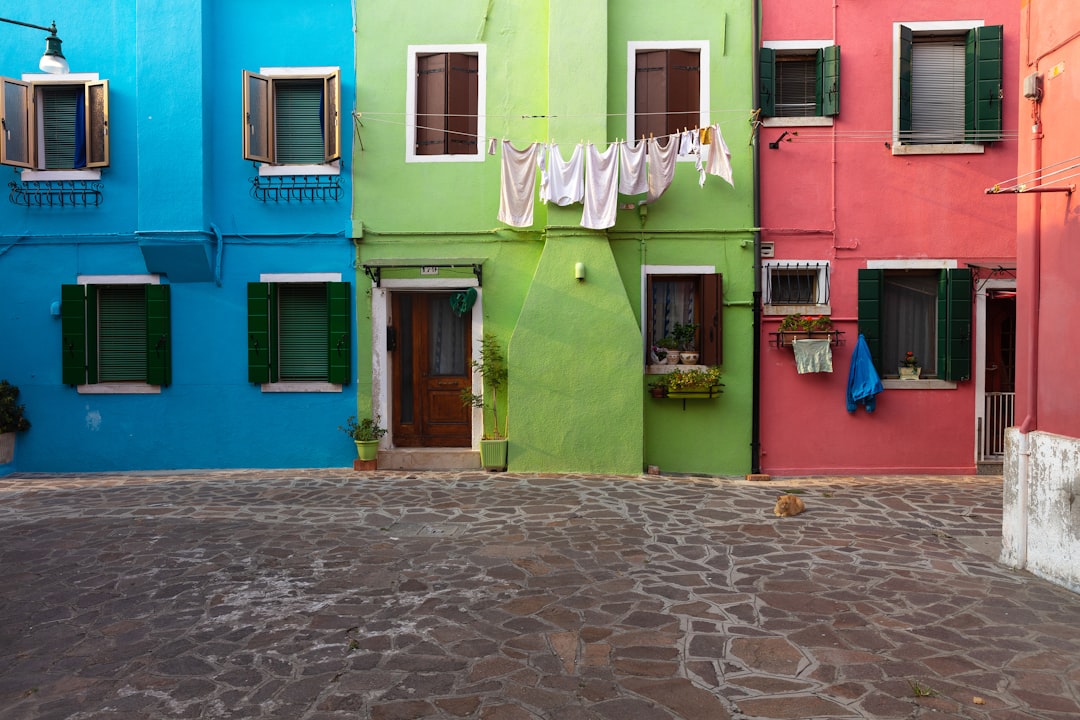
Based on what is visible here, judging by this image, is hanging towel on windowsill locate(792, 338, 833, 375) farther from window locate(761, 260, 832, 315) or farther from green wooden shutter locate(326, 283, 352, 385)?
green wooden shutter locate(326, 283, 352, 385)

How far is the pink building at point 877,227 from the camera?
10.0m

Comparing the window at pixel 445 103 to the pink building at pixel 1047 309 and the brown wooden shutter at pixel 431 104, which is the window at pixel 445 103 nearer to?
the brown wooden shutter at pixel 431 104

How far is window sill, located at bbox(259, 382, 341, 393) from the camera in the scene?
10.4 m

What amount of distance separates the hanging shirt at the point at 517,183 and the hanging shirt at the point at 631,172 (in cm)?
111

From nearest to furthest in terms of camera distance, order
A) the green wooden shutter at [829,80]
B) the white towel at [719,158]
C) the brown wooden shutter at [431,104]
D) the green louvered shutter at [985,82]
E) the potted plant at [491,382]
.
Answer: the white towel at [719,158] → the green louvered shutter at [985,82] → the green wooden shutter at [829,80] → the potted plant at [491,382] → the brown wooden shutter at [431,104]

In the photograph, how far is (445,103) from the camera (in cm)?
1039

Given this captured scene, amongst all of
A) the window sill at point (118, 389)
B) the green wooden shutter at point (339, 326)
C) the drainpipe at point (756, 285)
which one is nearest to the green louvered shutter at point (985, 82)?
the drainpipe at point (756, 285)

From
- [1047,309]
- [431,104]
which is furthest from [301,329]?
[1047,309]

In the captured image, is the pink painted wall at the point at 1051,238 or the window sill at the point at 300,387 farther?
the window sill at the point at 300,387

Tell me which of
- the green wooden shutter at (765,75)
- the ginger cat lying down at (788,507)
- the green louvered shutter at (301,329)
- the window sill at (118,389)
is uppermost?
the green wooden shutter at (765,75)

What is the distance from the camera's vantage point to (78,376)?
10.5 metres

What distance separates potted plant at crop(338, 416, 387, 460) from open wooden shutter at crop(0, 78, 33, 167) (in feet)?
19.0

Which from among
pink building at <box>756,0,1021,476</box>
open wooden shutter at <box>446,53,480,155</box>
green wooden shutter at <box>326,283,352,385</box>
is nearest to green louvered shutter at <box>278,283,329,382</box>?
green wooden shutter at <box>326,283,352,385</box>

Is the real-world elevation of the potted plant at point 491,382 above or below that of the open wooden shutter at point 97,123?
below
